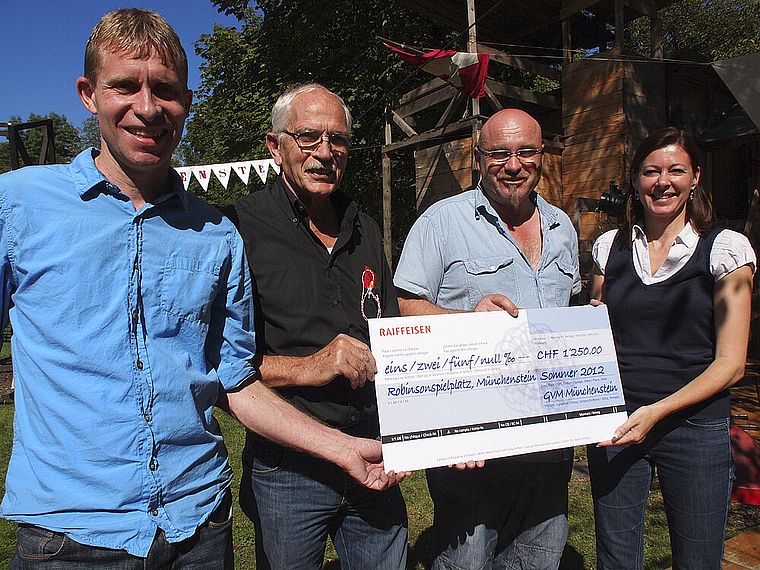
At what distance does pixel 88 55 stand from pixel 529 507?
2439mm

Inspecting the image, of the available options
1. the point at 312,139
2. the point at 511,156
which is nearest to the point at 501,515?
the point at 511,156

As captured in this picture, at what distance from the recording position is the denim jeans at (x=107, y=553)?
1.28m

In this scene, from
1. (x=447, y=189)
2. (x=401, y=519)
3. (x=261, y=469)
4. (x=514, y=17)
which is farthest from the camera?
(x=514, y=17)

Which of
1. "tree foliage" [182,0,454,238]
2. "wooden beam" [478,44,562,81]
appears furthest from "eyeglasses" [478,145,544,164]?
"tree foliage" [182,0,454,238]

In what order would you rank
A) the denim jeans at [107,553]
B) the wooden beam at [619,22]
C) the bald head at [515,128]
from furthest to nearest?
the wooden beam at [619,22]
the bald head at [515,128]
the denim jeans at [107,553]

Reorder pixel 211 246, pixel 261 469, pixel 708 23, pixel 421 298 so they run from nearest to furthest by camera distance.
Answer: pixel 211 246
pixel 261 469
pixel 421 298
pixel 708 23

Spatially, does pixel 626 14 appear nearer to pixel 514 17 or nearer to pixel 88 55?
pixel 514 17

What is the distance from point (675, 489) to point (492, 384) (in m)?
1.02

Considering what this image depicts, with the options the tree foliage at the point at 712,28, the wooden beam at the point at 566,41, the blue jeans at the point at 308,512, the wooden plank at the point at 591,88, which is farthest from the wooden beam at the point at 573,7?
the tree foliage at the point at 712,28

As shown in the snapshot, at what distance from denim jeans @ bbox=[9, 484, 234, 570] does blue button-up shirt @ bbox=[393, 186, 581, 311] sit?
1.29 meters

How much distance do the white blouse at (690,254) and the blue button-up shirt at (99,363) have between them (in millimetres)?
2003

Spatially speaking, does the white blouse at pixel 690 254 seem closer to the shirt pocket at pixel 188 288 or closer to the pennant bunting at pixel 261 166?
the shirt pocket at pixel 188 288

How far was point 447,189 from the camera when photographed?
33.0 ft

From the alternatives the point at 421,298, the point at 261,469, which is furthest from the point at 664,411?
the point at 261,469
